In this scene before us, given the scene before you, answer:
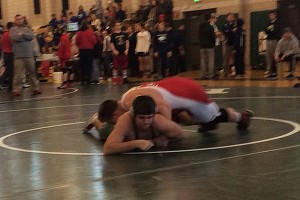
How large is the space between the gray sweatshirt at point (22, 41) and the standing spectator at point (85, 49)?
3236 mm

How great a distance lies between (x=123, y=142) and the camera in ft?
16.8

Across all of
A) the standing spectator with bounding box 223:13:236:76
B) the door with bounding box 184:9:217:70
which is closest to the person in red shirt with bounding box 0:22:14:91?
the standing spectator with bounding box 223:13:236:76

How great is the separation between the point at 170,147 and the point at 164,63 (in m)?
10.5

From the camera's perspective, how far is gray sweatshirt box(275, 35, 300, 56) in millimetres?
13141

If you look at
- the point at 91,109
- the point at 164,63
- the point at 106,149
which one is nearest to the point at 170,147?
the point at 106,149

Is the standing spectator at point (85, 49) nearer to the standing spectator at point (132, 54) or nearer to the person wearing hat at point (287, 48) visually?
the standing spectator at point (132, 54)

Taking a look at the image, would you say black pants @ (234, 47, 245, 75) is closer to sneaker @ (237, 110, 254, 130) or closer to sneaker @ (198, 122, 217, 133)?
sneaker @ (237, 110, 254, 130)

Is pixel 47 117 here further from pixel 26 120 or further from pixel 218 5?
pixel 218 5

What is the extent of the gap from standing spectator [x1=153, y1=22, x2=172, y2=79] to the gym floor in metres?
7.58

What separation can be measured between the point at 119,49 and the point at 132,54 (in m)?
1.63

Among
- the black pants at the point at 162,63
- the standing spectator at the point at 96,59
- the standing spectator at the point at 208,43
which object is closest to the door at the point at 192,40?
the black pants at the point at 162,63

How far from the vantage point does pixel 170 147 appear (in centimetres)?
542

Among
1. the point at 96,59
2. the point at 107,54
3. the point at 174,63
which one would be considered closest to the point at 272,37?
the point at 174,63

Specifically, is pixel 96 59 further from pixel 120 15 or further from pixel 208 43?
pixel 120 15
